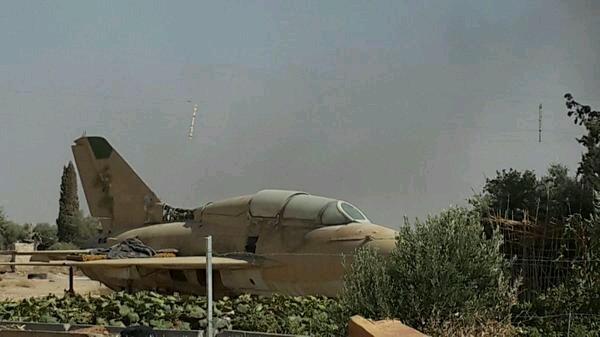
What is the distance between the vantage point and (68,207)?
82.7 metres

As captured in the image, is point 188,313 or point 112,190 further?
point 112,190

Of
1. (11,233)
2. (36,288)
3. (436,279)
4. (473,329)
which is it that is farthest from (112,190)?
(11,233)

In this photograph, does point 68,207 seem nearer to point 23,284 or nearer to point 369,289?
point 23,284

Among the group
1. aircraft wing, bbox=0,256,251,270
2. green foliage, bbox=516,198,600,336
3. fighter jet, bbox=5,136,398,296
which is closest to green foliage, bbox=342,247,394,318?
green foliage, bbox=516,198,600,336

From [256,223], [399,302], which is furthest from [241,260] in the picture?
[399,302]

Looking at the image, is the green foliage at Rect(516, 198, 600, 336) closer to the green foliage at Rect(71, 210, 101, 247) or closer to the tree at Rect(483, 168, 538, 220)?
the tree at Rect(483, 168, 538, 220)

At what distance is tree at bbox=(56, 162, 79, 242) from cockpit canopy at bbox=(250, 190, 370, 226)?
6147 cm

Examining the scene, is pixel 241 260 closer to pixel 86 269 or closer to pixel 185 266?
pixel 185 266

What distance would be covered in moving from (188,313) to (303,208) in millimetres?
5918

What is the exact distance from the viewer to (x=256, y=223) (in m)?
20.0

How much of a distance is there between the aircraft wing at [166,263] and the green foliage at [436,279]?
900 centimetres

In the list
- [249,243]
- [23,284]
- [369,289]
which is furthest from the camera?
[23,284]

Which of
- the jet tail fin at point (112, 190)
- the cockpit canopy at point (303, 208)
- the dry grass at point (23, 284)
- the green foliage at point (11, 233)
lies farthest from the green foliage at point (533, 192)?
the green foliage at point (11, 233)

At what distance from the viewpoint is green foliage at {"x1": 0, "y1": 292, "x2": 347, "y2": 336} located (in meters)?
12.4
